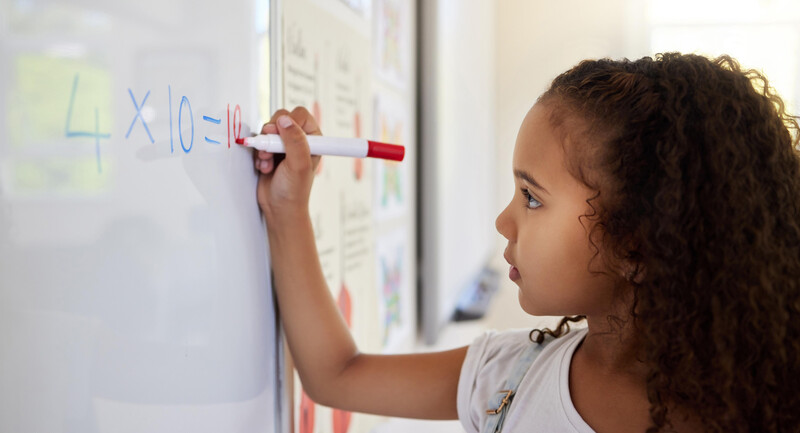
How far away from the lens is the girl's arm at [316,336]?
58 cm

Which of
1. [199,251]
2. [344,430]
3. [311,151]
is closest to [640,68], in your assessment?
[311,151]

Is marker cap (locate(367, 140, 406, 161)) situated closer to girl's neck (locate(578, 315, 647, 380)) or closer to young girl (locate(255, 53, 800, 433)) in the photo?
young girl (locate(255, 53, 800, 433))

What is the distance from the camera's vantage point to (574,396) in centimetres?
62

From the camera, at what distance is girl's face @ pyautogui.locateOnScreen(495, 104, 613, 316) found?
56 cm

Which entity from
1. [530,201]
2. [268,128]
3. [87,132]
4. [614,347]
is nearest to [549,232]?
[530,201]

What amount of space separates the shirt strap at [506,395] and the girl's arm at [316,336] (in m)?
0.07

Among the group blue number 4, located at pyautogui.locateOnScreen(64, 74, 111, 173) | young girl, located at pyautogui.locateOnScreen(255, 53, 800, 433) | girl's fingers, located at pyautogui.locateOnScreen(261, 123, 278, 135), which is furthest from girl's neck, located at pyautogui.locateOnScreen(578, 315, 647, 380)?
blue number 4, located at pyautogui.locateOnScreen(64, 74, 111, 173)

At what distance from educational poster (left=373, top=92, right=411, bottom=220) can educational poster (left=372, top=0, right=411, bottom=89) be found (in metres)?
0.04

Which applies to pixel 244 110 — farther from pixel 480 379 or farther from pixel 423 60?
pixel 423 60

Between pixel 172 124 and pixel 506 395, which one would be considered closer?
pixel 172 124

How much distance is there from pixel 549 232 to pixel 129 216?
0.35 metres

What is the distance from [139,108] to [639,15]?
3404mm

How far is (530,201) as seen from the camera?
591 mm

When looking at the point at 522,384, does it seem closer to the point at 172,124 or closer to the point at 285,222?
the point at 285,222
